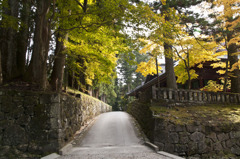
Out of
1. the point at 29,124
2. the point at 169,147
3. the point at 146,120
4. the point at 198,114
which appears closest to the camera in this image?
the point at 29,124

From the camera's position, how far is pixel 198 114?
741cm

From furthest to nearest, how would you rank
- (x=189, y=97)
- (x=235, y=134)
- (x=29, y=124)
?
(x=189, y=97) < (x=235, y=134) < (x=29, y=124)

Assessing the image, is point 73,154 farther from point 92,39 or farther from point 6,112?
point 92,39

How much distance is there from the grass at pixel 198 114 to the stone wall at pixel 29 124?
13.1 feet

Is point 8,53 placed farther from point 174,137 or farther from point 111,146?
point 174,137

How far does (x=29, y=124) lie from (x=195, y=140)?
19.8 ft

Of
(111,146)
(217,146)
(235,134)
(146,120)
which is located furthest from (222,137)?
(111,146)

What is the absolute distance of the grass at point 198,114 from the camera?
22.0ft

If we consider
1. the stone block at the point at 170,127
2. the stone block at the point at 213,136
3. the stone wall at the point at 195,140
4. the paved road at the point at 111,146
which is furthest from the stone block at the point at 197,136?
the paved road at the point at 111,146


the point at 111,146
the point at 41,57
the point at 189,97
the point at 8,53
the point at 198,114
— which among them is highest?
the point at 8,53

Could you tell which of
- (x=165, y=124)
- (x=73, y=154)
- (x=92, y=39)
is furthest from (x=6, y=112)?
(x=165, y=124)

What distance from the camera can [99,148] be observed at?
6078 millimetres

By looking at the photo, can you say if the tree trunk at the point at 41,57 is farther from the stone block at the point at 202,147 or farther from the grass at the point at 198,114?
the stone block at the point at 202,147

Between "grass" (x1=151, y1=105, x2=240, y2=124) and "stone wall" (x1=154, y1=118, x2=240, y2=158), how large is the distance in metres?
0.29
